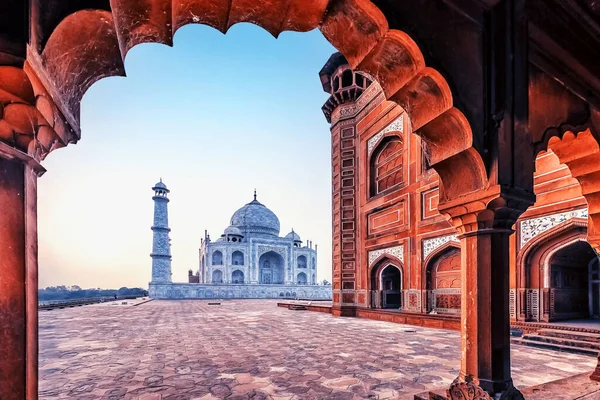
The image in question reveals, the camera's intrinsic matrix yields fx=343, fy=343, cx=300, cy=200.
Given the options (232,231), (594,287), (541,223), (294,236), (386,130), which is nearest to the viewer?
(541,223)

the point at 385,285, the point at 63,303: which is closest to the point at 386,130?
the point at 385,285

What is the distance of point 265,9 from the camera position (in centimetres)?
237

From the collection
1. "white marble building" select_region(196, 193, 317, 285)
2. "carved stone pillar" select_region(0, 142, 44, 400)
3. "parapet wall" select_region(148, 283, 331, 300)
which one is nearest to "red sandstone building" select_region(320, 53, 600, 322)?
"carved stone pillar" select_region(0, 142, 44, 400)

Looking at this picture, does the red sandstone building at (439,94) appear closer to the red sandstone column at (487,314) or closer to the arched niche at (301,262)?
the red sandstone column at (487,314)

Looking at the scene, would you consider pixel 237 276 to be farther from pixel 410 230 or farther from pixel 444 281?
pixel 444 281

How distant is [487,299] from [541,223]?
6760 millimetres

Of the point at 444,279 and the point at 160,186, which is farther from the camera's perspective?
the point at 160,186

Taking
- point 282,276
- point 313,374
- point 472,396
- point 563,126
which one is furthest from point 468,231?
point 282,276

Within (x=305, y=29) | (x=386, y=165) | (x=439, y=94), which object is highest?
(x=386, y=165)

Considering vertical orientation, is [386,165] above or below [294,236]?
above

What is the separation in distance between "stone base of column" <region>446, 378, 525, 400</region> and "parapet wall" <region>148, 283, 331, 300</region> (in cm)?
3211

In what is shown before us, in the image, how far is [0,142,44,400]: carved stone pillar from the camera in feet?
5.63

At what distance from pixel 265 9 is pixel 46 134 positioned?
1.57m

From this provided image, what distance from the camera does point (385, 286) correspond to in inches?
530
